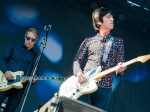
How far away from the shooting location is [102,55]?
428cm

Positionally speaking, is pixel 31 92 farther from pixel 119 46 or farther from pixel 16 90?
pixel 119 46

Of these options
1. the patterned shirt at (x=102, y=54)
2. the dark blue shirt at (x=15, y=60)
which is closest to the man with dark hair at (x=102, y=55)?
the patterned shirt at (x=102, y=54)

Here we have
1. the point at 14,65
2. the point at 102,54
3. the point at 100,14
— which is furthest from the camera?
the point at 14,65

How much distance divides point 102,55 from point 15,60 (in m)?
1.50

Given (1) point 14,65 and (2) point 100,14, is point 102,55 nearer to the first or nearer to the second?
(2) point 100,14

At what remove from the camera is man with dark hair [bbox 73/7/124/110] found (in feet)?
13.4

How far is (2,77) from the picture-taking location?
5246 mm

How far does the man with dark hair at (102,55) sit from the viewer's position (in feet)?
13.4

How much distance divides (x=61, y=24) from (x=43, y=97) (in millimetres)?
1472

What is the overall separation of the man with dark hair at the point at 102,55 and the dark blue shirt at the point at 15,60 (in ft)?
3.22

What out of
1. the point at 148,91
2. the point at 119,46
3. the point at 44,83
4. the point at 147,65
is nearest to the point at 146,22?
the point at 147,65

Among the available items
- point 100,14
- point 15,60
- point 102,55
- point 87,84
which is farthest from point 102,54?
point 15,60

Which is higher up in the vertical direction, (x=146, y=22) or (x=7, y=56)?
(x=146, y=22)

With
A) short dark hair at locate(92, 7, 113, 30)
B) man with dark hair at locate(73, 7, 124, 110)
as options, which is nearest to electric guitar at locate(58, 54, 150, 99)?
man with dark hair at locate(73, 7, 124, 110)
